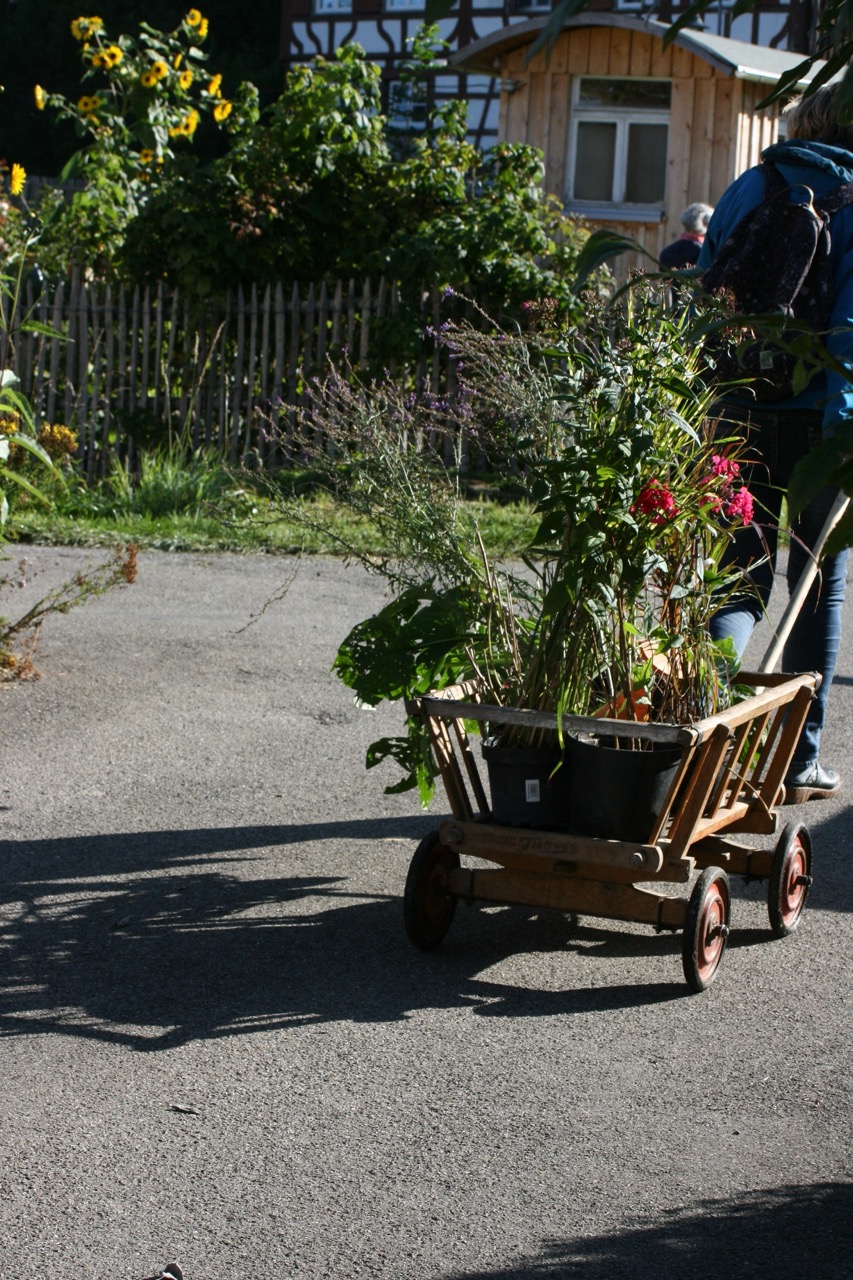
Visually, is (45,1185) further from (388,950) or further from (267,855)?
(267,855)

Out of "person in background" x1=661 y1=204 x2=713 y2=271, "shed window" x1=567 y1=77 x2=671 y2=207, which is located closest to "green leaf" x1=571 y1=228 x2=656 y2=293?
"person in background" x1=661 y1=204 x2=713 y2=271

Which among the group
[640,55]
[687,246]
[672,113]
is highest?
[640,55]

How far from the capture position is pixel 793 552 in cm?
518

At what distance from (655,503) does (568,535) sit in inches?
8.3

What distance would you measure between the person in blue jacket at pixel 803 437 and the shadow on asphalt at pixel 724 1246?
2.08 metres

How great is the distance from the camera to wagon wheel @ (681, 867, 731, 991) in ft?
11.7

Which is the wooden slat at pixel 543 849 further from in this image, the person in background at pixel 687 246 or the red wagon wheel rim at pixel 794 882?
the person in background at pixel 687 246

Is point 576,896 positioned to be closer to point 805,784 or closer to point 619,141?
point 805,784

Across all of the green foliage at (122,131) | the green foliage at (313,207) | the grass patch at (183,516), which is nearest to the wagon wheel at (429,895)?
the grass patch at (183,516)

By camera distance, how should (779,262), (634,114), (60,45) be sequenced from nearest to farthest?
1. (779,262)
2. (634,114)
3. (60,45)

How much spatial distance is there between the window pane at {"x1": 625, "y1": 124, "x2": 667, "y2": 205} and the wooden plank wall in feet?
1.93

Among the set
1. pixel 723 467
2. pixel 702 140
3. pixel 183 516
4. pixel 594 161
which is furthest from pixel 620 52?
pixel 723 467

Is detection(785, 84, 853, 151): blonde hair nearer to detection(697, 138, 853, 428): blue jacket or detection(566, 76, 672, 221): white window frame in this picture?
detection(697, 138, 853, 428): blue jacket

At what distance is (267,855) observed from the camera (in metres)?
4.64
